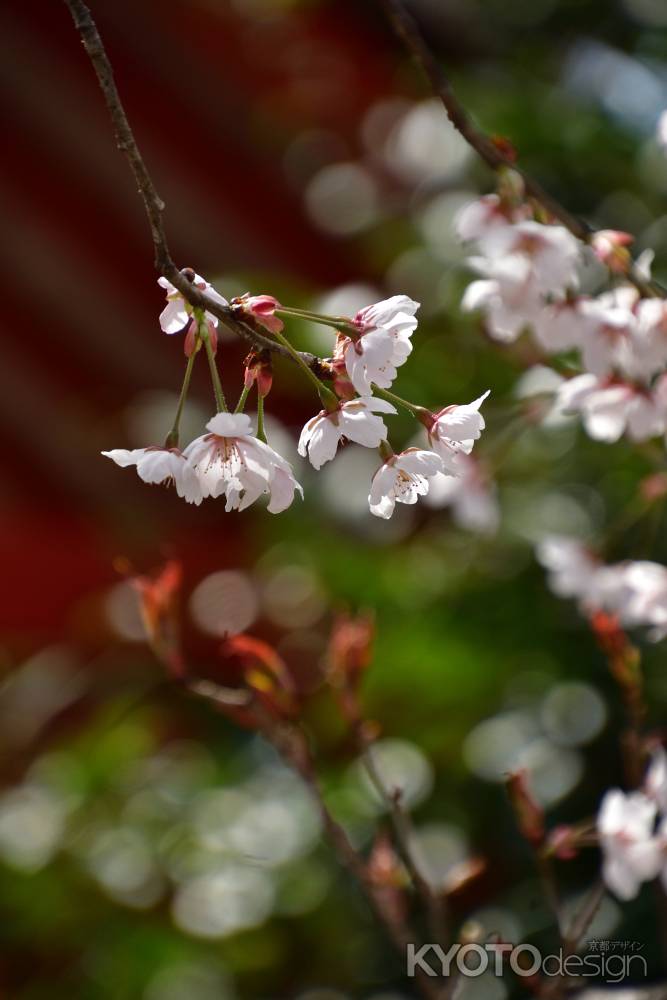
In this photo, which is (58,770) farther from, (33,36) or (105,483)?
(33,36)

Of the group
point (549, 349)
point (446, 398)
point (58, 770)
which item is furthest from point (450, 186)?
point (58, 770)

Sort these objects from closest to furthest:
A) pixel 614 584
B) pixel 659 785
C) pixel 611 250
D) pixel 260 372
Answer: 1. pixel 260 372
2. pixel 611 250
3. pixel 659 785
4. pixel 614 584

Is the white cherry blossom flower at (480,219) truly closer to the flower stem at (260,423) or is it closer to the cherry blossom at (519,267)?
the cherry blossom at (519,267)

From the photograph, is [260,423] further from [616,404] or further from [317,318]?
[616,404]

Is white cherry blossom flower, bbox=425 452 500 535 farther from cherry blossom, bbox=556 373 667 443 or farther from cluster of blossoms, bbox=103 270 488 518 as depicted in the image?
cluster of blossoms, bbox=103 270 488 518

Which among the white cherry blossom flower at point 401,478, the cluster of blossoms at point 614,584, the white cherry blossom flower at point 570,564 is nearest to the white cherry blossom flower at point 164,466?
the white cherry blossom flower at point 401,478

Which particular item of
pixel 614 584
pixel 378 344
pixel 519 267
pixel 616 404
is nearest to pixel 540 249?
pixel 519 267
